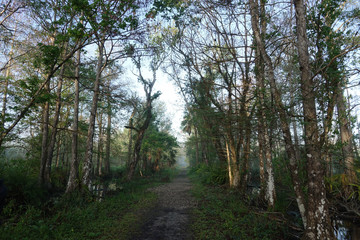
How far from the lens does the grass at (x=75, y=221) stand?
4582 mm

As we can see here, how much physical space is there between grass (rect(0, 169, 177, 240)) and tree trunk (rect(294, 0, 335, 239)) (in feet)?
14.2

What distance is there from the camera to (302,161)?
527cm

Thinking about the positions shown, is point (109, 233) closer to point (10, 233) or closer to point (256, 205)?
point (10, 233)

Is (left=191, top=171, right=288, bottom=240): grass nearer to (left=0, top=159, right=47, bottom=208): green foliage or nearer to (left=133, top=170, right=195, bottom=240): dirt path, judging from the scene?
(left=133, top=170, right=195, bottom=240): dirt path

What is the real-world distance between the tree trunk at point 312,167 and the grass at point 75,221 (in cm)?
434

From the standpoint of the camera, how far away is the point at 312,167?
4004 millimetres

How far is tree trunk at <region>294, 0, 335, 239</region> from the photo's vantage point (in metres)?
3.80

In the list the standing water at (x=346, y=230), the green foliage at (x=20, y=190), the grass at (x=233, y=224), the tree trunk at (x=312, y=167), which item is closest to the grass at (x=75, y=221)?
the green foliage at (x=20, y=190)

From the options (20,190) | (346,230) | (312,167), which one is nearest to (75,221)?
(20,190)

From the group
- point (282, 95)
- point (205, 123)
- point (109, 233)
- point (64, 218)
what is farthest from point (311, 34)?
point (64, 218)

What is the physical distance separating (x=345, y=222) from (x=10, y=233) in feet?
33.4

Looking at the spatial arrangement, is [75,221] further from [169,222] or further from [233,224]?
[233,224]

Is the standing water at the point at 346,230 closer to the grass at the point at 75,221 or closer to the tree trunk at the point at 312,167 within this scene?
the tree trunk at the point at 312,167

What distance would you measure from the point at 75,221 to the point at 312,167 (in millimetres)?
6561
